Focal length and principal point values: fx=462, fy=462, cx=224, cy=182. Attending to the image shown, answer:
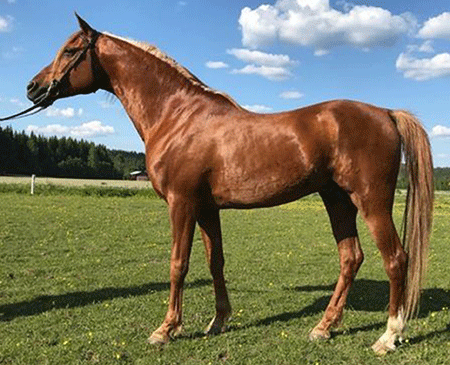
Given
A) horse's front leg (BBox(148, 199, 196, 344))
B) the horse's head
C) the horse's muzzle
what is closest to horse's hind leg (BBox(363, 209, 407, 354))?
horse's front leg (BBox(148, 199, 196, 344))

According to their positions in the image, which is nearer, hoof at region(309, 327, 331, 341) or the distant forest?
hoof at region(309, 327, 331, 341)

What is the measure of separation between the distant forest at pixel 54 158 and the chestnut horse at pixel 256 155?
76.0 m

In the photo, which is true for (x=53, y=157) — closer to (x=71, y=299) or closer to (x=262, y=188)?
(x=71, y=299)

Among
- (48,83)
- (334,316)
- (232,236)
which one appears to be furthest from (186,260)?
(232,236)

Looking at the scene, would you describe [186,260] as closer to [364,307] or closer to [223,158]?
[223,158]

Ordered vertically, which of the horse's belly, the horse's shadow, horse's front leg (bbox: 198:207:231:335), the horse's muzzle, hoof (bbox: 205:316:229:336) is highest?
the horse's muzzle

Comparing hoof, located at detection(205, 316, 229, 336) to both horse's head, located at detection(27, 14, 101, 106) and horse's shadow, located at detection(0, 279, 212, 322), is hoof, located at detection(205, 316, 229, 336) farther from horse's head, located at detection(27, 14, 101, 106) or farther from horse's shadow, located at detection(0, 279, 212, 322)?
horse's head, located at detection(27, 14, 101, 106)

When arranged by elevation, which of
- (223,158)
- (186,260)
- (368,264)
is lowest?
(368,264)

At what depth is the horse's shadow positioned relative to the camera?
611 centimetres

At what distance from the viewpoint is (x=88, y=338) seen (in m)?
4.88

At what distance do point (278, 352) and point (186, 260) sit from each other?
4.23 feet

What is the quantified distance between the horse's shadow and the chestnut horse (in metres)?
2.19

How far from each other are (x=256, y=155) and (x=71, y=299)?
12.7ft

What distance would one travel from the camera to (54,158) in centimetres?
8719
